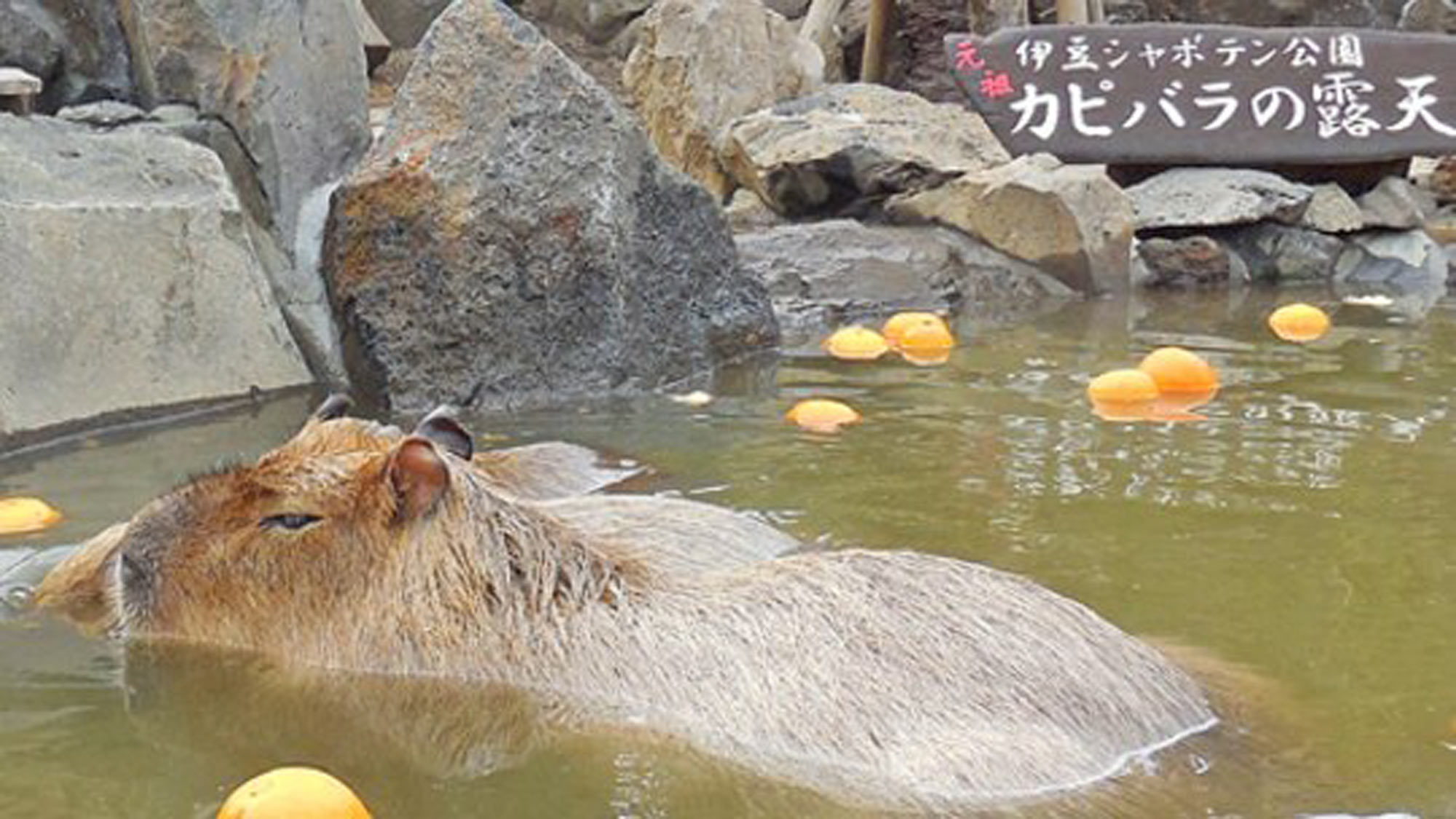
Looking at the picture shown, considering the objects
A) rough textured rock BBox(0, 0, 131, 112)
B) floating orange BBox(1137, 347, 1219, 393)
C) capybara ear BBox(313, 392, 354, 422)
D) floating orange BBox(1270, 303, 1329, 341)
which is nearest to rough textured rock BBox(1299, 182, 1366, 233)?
floating orange BBox(1270, 303, 1329, 341)

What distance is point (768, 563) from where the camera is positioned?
12.6ft

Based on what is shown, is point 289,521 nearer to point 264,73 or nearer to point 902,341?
point 264,73

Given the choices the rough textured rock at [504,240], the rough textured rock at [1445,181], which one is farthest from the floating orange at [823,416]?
the rough textured rock at [1445,181]

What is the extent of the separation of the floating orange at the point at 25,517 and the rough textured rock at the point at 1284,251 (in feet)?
19.3

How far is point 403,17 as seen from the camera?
1563 centimetres

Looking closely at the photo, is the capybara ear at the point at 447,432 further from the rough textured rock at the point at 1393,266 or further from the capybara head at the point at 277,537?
the rough textured rock at the point at 1393,266

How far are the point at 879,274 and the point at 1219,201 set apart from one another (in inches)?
70.8

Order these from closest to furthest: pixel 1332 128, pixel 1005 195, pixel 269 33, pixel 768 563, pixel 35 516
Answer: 1. pixel 768 563
2. pixel 35 516
3. pixel 269 33
4. pixel 1005 195
5. pixel 1332 128

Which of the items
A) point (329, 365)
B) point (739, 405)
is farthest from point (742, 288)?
point (329, 365)

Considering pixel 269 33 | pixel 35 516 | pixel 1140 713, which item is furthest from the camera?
pixel 269 33

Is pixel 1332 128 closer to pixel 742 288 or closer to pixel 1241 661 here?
pixel 742 288

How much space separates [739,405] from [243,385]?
144 cm

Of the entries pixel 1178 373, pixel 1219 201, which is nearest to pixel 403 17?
pixel 1219 201

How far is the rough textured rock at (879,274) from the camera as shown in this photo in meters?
8.35
